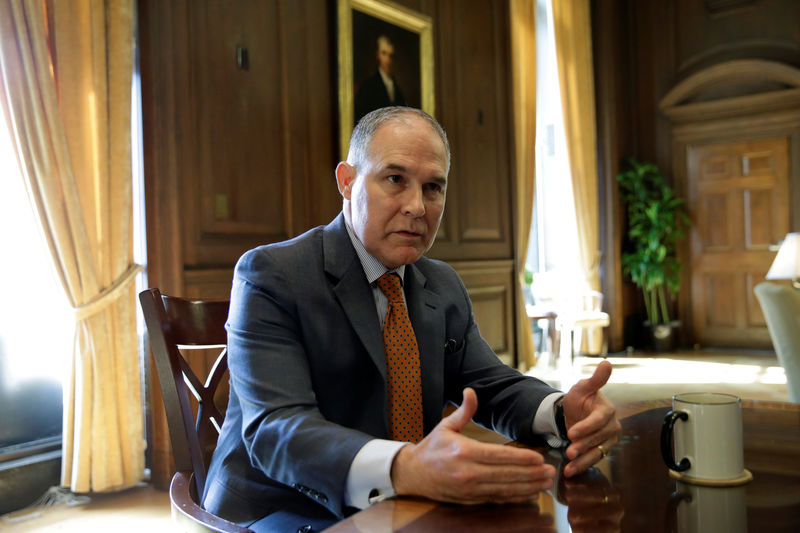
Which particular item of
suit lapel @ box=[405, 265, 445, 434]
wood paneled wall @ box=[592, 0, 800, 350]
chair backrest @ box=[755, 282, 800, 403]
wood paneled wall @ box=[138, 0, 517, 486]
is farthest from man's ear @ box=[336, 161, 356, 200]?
wood paneled wall @ box=[592, 0, 800, 350]

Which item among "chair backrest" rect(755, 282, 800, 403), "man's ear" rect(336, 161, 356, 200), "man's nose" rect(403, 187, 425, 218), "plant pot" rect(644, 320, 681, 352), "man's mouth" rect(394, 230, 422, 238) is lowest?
"plant pot" rect(644, 320, 681, 352)

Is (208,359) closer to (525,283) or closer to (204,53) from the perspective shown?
(204,53)

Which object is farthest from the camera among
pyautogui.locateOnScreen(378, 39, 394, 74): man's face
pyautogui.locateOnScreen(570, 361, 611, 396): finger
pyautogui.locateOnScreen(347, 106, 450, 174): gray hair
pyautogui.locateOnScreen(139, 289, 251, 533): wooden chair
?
pyautogui.locateOnScreen(378, 39, 394, 74): man's face

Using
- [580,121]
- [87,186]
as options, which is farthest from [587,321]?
[87,186]

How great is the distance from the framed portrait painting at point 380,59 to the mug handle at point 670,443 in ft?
11.3

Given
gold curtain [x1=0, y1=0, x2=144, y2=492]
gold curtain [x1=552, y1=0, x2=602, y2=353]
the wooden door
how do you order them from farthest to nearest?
the wooden door < gold curtain [x1=552, y1=0, x2=602, y2=353] < gold curtain [x1=0, y1=0, x2=144, y2=492]

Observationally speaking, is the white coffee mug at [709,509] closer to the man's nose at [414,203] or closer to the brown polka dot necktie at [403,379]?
the brown polka dot necktie at [403,379]

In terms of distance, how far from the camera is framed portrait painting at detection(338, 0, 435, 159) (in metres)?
4.21

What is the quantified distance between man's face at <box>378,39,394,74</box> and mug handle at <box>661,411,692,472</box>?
4.00 m

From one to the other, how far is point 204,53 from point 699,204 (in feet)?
21.2

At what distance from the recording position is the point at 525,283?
6840 millimetres

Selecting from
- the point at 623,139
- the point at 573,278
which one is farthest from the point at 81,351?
the point at 623,139

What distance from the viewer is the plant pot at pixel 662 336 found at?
772 centimetres

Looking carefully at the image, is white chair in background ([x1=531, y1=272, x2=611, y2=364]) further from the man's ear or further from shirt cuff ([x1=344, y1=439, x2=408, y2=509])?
shirt cuff ([x1=344, y1=439, x2=408, y2=509])
